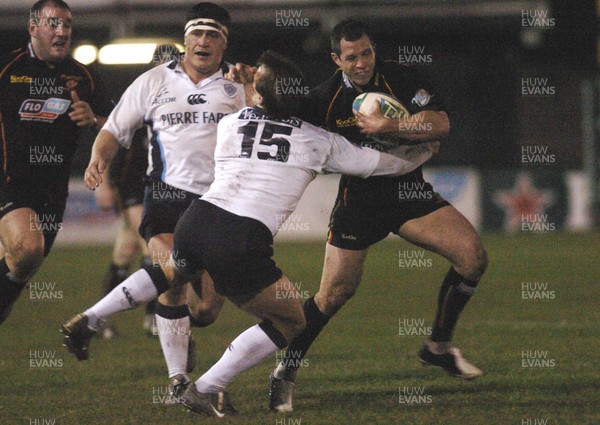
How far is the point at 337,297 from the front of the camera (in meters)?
6.96

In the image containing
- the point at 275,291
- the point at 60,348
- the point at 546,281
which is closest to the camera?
the point at 275,291

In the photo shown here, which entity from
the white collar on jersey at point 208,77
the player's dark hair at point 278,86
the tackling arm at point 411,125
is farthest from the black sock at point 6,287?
the tackling arm at point 411,125

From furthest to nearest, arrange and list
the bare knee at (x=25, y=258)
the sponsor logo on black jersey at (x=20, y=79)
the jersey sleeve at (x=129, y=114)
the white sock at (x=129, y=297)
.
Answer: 1. the sponsor logo on black jersey at (x=20, y=79)
2. the bare knee at (x=25, y=258)
3. the jersey sleeve at (x=129, y=114)
4. the white sock at (x=129, y=297)

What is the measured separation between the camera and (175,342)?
6.61 metres

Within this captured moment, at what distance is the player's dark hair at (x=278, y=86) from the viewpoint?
5914 millimetres

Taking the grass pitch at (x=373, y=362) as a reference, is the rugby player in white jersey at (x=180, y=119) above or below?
above

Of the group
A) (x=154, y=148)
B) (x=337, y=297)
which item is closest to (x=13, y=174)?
(x=154, y=148)

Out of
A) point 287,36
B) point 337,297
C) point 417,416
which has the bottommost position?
point 417,416

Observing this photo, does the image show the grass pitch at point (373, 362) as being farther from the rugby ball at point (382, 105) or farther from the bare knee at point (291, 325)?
the rugby ball at point (382, 105)

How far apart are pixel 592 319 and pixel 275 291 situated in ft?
16.7

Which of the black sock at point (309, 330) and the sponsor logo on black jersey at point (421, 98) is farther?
the black sock at point (309, 330)

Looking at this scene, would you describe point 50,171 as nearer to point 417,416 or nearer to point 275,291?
point 275,291

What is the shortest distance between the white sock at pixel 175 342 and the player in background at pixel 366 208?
63 cm

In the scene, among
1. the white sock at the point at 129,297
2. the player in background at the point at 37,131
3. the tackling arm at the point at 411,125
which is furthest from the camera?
the player in background at the point at 37,131
